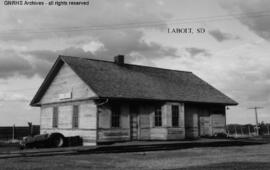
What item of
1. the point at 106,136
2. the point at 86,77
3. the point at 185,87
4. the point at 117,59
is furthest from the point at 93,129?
the point at 185,87

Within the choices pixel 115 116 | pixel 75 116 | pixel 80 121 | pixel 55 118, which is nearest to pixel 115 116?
pixel 115 116

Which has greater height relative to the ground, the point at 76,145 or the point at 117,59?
the point at 117,59

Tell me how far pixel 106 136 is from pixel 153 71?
9.73m

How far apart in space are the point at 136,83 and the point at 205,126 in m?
7.39

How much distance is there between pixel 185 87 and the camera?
104ft

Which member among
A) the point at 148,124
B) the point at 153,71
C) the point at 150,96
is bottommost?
the point at 148,124

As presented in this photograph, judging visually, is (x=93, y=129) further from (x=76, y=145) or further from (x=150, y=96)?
(x=150, y=96)

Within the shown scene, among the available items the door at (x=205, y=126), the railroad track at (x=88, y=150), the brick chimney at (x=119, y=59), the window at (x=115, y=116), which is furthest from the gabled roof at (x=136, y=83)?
the railroad track at (x=88, y=150)

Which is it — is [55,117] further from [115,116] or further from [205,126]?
[205,126]

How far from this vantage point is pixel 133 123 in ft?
88.5

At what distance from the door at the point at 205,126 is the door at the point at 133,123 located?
21.2 feet

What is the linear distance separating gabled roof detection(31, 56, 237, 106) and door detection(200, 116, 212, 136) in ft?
5.15

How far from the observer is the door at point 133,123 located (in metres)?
26.8

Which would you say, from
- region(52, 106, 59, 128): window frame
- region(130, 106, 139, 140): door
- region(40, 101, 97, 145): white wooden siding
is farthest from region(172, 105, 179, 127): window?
region(52, 106, 59, 128): window frame
